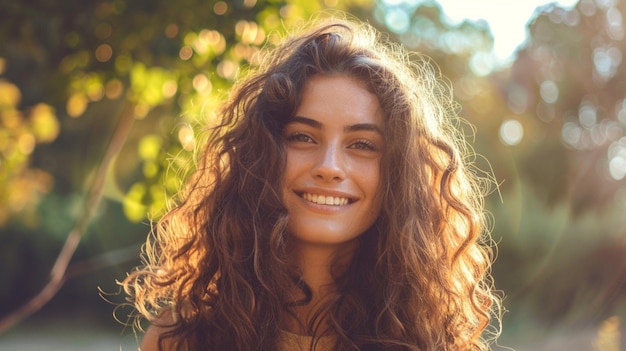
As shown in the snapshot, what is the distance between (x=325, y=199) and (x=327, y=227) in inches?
3.2

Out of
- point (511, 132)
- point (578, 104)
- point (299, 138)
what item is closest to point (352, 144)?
point (299, 138)

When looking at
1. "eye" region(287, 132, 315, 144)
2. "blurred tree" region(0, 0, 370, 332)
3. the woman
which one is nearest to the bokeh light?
"blurred tree" region(0, 0, 370, 332)

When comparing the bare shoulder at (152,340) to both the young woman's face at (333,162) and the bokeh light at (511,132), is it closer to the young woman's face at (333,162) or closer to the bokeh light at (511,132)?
the young woman's face at (333,162)

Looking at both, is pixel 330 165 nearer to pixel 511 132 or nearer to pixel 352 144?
pixel 352 144

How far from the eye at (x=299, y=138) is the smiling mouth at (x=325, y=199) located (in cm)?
16

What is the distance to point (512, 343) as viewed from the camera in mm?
10812

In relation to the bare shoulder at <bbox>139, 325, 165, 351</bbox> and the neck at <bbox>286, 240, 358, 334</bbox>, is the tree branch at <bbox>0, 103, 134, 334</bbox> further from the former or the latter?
the neck at <bbox>286, 240, 358, 334</bbox>

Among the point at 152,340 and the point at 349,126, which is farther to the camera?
the point at 152,340

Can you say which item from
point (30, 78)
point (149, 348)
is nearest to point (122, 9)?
point (30, 78)

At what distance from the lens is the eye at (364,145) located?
2520 millimetres

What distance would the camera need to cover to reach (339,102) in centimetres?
252

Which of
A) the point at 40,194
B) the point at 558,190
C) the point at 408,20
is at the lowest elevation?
the point at 40,194

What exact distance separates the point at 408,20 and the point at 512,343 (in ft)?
30.8

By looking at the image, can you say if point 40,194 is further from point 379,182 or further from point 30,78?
point 379,182
